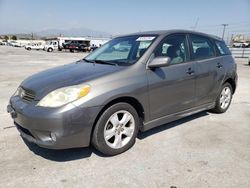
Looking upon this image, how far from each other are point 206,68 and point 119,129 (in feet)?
6.81

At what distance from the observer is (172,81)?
386 centimetres

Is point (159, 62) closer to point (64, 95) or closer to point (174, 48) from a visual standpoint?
point (174, 48)

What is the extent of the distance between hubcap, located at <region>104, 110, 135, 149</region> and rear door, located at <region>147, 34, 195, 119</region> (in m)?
0.39

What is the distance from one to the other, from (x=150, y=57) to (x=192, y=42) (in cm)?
113

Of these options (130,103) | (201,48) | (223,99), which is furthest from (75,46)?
→ (130,103)

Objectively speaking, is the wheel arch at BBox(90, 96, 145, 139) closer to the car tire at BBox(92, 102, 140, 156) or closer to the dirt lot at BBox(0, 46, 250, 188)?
the car tire at BBox(92, 102, 140, 156)

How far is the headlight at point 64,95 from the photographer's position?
9.77ft

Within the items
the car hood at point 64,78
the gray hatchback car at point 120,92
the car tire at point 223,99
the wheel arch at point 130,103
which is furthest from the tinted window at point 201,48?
the car hood at point 64,78

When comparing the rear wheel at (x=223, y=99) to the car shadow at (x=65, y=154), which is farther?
the rear wheel at (x=223, y=99)

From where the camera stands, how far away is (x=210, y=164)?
10.5 ft

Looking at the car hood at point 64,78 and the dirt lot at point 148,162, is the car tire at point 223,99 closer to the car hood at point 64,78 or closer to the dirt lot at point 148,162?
the dirt lot at point 148,162

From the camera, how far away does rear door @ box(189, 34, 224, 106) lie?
14.4ft

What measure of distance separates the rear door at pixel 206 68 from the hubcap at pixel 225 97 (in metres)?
0.42

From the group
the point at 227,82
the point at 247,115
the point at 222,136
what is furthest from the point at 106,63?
the point at 247,115
